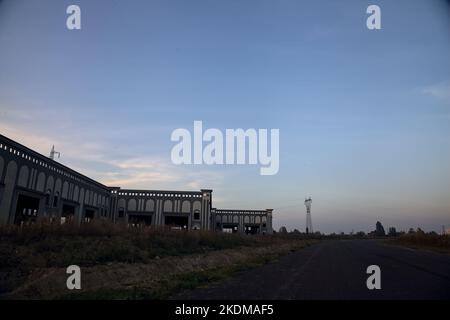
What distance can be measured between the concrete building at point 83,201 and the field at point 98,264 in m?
2.43

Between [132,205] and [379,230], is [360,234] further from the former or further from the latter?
[132,205]

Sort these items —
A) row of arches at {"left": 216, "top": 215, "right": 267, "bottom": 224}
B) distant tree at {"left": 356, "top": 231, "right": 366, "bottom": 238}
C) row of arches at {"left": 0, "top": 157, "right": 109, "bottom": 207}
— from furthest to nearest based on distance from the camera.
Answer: distant tree at {"left": 356, "top": 231, "right": 366, "bottom": 238}
row of arches at {"left": 216, "top": 215, "right": 267, "bottom": 224}
row of arches at {"left": 0, "top": 157, "right": 109, "bottom": 207}

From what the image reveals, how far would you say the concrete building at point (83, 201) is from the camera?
33.8 meters

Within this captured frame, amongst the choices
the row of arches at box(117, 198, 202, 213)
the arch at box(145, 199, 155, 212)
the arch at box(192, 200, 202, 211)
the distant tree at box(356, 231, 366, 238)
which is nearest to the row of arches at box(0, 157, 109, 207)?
the row of arches at box(117, 198, 202, 213)

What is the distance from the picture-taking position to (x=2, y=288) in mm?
11664

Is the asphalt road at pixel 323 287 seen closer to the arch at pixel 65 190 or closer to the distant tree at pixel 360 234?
the arch at pixel 65 190

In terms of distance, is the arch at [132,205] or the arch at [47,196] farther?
the arch at [132,205]

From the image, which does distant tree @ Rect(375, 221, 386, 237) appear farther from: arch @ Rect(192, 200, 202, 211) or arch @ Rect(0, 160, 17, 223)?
arch @ Rect(0, 160, 17, 223)

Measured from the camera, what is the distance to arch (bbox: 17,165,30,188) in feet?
117

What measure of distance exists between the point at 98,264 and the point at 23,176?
2466 centimetres

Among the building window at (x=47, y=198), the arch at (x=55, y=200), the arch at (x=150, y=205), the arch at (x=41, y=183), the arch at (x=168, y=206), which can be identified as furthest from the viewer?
the arch at (x=168, y=206)

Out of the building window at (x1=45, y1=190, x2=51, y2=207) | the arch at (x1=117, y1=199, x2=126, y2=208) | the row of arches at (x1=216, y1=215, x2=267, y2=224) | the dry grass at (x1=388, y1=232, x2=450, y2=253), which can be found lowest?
the dry grass at (x1=388, y1=232, x2=450, y2=253)

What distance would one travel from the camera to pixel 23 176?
119 feet

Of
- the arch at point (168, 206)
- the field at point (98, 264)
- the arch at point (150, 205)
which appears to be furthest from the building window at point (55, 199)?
the arch at point (168, 206)
